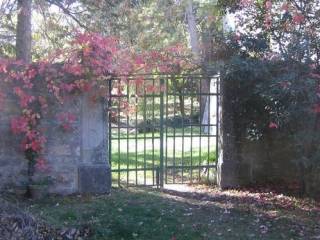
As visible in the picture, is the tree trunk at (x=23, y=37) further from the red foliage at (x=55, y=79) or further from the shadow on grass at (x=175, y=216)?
the shadow on grass at (x=175, y=216)

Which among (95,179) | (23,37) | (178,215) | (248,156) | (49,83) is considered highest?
(23,37)

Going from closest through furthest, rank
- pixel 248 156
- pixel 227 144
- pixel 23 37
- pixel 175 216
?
1. pixel 175 216
2. pixel 227 144
3. pixel 248 156
4. pixel 23 37

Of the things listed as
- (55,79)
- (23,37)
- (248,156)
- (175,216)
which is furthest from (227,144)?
(23,37)

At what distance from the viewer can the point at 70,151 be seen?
26.1ft

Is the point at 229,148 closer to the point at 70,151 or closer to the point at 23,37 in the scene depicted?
the point at 70,151

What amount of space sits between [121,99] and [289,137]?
3055 mm

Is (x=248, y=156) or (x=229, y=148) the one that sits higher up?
(x=229, y=148)

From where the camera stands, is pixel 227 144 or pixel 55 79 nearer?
pixel 55 79

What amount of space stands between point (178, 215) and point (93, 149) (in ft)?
6.19

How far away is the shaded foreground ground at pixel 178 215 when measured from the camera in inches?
250

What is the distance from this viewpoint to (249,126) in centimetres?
930

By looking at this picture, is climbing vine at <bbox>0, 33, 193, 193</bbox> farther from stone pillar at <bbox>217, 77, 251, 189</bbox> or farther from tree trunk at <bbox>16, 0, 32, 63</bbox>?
tree trunk at <bbox>16, 0, 32, 63</bbox>

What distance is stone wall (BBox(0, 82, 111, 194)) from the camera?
787 centimetres

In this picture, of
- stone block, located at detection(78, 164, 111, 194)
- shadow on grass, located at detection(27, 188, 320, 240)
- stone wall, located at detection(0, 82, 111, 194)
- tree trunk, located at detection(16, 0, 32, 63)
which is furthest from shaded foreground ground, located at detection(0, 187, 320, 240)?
tree trunk, located at detection(16, 0, 32, 63)
